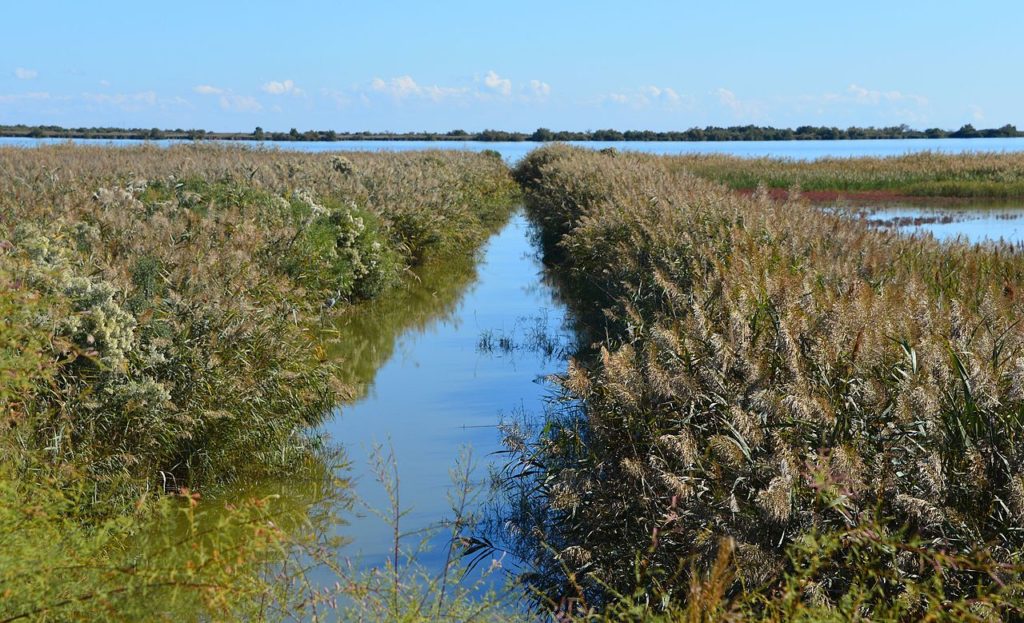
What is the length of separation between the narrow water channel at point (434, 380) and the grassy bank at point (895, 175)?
2421 cm

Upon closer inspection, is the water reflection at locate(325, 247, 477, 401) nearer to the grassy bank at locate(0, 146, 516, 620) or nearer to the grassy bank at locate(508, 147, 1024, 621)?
the grassy bank at locate(0, 146, 516, 620)

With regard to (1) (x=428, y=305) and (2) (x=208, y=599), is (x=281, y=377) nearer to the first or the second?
(2) (x=208, y=599)

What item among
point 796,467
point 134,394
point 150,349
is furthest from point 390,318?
point 796,467

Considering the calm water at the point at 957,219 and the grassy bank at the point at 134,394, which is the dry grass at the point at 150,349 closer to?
the grassy bank at the point at 134,394

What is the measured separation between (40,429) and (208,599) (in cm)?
318

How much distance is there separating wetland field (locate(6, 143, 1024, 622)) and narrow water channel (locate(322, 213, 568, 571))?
2.3 inches

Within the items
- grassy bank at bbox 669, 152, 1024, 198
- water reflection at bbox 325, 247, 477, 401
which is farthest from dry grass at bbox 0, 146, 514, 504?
grassy bank at bbox 669, 152, 1024, 198

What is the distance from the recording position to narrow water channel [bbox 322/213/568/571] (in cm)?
795

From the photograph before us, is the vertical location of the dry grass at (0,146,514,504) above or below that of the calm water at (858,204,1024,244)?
above

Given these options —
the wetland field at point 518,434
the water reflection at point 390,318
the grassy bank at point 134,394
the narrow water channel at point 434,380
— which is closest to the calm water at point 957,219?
the water reflection at point 390,318

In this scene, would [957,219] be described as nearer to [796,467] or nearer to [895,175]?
[895,175]

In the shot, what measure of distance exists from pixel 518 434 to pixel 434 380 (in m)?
6.20

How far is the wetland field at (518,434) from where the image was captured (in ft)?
13.7

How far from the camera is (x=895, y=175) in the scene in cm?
4888
